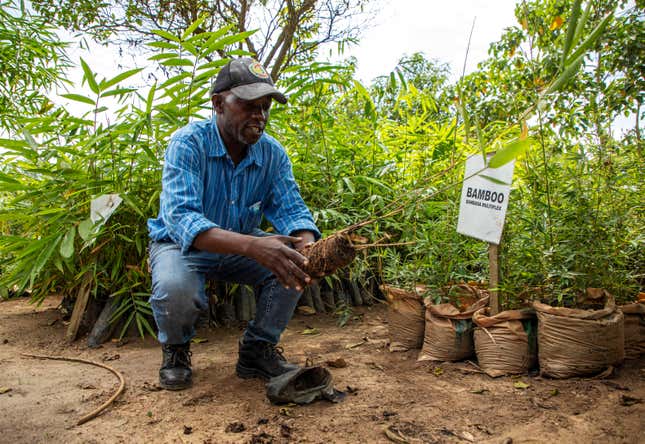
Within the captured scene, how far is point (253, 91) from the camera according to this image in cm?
194

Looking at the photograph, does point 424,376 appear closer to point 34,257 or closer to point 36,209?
point 34,257

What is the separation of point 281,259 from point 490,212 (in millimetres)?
969

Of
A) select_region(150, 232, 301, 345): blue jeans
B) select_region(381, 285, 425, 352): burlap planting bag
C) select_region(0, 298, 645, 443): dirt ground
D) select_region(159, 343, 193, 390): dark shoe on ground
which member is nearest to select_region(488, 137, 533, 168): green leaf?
select_region(0, 298, 645, 443): dirt ground

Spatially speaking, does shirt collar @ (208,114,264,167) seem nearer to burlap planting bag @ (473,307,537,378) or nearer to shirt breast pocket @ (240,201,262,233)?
shirt breast pocket @ (240,201,262,233)

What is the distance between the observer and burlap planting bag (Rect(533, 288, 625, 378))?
187 cm

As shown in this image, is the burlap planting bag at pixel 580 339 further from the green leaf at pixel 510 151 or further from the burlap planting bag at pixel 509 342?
the green leaf at pixel 510 151

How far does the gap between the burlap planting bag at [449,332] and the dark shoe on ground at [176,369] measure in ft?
3.38

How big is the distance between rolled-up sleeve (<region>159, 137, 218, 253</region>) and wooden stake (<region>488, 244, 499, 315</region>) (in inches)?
45.2

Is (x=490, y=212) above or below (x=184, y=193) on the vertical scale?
above

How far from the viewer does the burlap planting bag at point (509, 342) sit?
A: 2010 mm

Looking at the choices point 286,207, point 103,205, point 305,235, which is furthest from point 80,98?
point 305,235

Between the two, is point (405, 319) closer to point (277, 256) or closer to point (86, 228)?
point (277, 256)

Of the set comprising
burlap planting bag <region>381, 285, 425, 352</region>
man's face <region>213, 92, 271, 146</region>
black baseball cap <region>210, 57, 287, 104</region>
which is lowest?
burlap planting bag <region>381, 285, 425, 352</region>

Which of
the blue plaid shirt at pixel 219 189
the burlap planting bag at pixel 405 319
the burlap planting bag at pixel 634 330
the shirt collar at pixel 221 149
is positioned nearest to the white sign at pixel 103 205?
the blue plaid shirt at pixel 219 189
